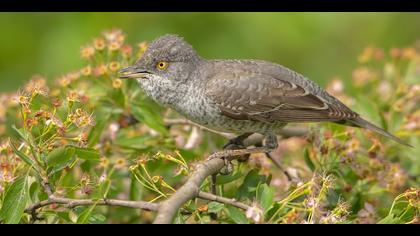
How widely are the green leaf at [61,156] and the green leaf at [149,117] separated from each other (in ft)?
4.30

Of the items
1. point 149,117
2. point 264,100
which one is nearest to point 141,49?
point 149,117

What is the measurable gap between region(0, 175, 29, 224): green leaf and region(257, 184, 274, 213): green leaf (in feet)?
3.75

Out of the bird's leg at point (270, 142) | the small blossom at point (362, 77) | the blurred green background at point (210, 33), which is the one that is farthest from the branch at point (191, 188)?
the blurred green background at point (210, 33)

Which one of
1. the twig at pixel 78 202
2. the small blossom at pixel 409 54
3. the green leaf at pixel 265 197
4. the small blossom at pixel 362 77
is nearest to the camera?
the twig at pixel 78 202

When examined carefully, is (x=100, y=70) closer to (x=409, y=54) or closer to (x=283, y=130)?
(x=283, y=130)

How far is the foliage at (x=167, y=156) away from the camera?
3477 millimetres

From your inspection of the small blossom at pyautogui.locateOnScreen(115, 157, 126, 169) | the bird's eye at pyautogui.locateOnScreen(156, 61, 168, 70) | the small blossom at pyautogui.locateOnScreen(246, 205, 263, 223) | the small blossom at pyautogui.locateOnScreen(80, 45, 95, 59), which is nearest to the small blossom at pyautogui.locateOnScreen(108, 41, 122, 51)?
the small blossom at pyautogui.locateOnScreen(80, 45, 95, 59)

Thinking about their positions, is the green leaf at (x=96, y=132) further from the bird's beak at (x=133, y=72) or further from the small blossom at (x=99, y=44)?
the small blossom at (x=99, y=44)

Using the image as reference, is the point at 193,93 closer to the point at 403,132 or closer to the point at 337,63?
the point at 403,132

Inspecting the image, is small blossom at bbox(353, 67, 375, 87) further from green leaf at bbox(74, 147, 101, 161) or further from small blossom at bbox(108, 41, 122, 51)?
green leaf at bbox(74, 147, 101, 161)

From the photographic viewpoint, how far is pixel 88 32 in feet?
24.2

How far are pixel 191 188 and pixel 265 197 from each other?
0.36m

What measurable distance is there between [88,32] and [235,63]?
2.66m
